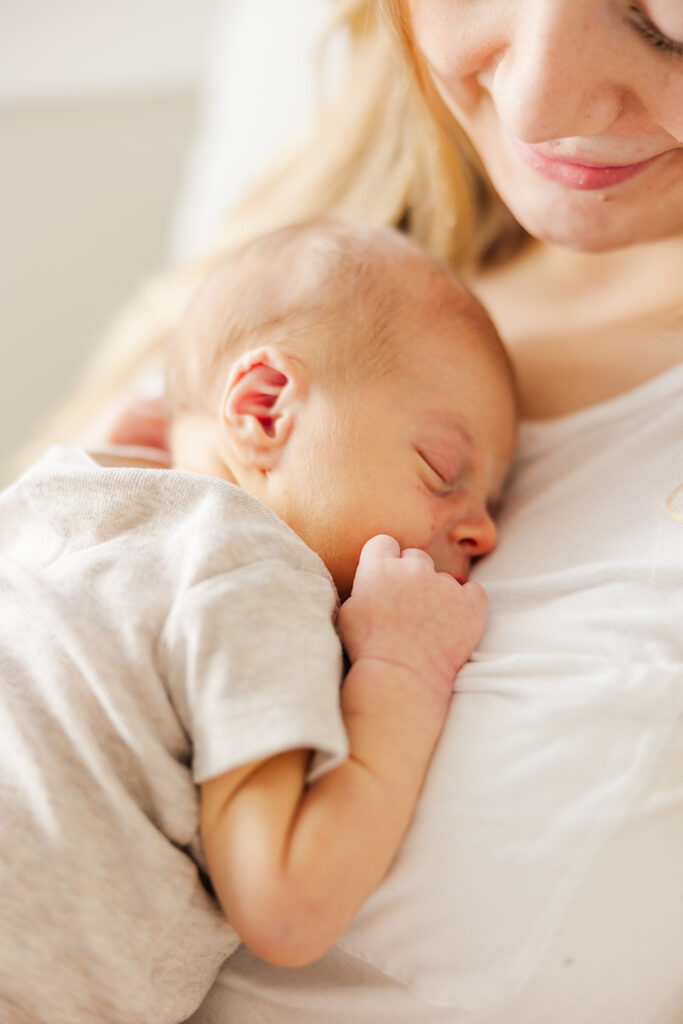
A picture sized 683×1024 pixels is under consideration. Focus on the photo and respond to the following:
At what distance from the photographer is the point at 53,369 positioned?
2445mm

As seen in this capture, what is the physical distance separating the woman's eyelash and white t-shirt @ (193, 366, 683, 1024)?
36 centimetres

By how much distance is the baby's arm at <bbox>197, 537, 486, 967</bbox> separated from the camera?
2.17ft

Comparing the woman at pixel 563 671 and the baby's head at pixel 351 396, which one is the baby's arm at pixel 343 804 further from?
the baby's head at pixel 351 396

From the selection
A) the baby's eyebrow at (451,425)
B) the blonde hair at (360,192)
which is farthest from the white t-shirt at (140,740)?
the blonde hair at (360,192)

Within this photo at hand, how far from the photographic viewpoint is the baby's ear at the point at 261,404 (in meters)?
0.89

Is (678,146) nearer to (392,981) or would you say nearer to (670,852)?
(670,852)

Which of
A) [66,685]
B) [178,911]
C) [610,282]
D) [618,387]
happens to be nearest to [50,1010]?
[178,911]

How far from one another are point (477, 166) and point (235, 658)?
0.91 m

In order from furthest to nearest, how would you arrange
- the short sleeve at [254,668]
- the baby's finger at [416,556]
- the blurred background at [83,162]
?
the blurred background at [83,162] < the baby's finger at [416,556] < the short sleeve at [254,668]

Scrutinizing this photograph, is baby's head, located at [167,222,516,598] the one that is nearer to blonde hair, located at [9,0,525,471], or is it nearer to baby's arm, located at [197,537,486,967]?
baby's arm, located at [197,537,486,967]

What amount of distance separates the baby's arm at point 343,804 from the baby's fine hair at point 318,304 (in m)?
0.26

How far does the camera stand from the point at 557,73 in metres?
0.74

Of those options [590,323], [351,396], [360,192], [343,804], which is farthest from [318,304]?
[360,192]

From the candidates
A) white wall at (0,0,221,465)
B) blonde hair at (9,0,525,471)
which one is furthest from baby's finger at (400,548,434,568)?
white wall at (0,0,221,465)
